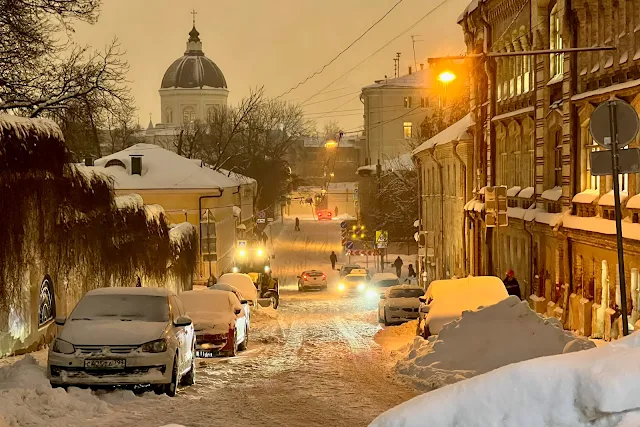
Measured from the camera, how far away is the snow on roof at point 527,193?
27.8 m

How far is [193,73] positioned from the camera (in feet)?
459

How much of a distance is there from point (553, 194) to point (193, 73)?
11913 cm

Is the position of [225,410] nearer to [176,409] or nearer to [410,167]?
[176,409]

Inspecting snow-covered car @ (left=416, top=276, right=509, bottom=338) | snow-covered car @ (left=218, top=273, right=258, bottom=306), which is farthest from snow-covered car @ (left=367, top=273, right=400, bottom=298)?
snow-covered car @ (left=416, top=276, right=509, bottom=338)

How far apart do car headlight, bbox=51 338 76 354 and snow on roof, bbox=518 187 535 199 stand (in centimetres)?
1802

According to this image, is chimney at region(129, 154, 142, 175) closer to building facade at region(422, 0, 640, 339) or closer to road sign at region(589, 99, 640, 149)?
building facade at region(422, 0, 640, 339)

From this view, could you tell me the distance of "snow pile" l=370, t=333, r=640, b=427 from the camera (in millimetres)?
5156

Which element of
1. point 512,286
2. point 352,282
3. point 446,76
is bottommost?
point 352,282

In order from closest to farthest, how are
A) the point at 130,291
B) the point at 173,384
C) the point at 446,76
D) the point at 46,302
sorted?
the point at 173,384 → the point at 130,291 → the point at 446,76 → the point at 46,302

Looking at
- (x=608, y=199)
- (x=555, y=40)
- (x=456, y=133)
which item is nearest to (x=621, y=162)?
(x=608, y=199)

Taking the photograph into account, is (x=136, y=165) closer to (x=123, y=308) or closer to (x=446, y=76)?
(x=446, y=76)

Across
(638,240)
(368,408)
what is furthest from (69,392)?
(638,240)

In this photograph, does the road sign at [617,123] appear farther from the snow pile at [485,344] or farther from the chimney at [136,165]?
the chimney at [136,165]

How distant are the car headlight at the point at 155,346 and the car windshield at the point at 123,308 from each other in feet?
2.98
